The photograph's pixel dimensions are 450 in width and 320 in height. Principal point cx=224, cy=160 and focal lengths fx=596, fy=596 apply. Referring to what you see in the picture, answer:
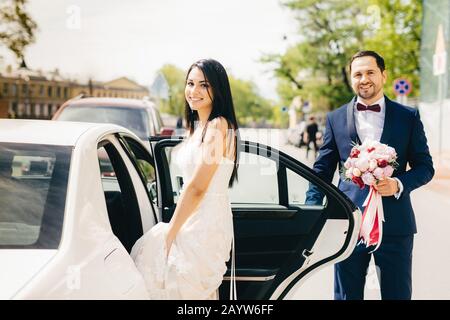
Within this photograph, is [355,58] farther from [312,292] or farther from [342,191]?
[312,292]

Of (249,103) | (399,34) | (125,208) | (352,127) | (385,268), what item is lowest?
(249,103)

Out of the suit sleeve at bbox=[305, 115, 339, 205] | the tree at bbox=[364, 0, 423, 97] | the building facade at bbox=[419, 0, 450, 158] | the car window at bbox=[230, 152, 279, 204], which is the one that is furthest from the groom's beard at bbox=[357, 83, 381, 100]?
the tree at bbox=[364, 0, 423, 97]

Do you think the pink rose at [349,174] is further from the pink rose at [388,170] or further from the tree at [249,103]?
the tree at [249,103]

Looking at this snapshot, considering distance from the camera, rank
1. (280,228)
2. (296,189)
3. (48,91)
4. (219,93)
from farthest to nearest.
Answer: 1. (48,91)
2. (296,189)
3. (280,228)
4. (219,93)

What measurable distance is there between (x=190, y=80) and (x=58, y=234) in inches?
41.3

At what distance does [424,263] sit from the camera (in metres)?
6.35

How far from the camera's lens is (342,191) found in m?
3.36

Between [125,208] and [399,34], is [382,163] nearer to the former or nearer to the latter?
[125,208]

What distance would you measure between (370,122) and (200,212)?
46.6 inches

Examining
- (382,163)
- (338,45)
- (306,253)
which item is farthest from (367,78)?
(338,45)

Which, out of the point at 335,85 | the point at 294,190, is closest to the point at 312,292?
the point at 294,190

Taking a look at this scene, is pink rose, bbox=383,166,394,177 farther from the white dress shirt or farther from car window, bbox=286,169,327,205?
car window, bbox=286,169,327,205

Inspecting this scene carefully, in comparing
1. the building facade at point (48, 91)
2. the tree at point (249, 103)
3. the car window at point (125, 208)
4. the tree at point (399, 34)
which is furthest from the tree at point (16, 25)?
the tree at point (249, 103)

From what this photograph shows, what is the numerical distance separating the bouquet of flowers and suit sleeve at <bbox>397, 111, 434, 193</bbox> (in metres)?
0.10
